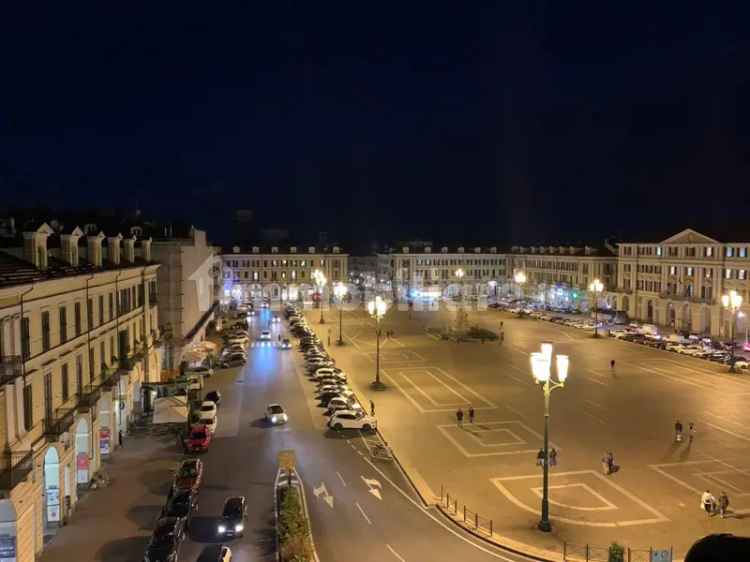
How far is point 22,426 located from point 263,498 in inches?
386

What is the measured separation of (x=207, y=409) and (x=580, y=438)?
835 inches

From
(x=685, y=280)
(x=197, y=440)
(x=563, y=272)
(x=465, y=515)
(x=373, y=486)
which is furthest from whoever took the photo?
(x=563, y=272)

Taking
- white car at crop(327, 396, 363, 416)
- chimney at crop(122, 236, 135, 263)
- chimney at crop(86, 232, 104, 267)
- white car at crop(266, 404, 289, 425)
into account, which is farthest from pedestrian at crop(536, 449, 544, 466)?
chimney at crop(122, 236, 135, 263)

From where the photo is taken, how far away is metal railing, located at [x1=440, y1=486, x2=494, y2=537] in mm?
23188

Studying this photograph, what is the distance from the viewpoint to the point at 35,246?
2361 centimetres

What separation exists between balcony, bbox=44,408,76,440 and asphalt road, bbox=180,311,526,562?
19.0ft

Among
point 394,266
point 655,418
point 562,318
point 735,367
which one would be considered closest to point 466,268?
point 394,266

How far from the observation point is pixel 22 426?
2005 cm

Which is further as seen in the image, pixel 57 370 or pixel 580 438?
pixel 580 438

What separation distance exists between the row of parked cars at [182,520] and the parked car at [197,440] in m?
4.92

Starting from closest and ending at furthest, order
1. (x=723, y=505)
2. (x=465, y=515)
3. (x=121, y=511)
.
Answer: (x=465, y=515) → (x=723, y=505) → (x=121, y=511)

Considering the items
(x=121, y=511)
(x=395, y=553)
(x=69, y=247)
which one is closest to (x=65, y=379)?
(x=121, y=511)

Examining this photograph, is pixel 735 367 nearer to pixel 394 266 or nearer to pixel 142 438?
pixel 142 438

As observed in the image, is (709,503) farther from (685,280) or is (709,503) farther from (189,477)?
(685,280)
